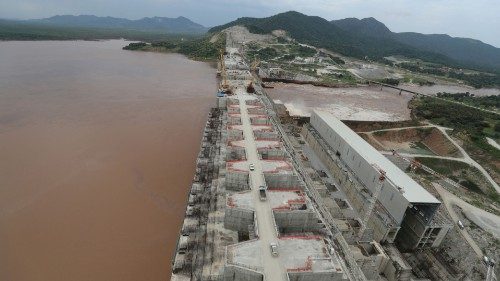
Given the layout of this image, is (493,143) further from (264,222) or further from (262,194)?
(264,222)

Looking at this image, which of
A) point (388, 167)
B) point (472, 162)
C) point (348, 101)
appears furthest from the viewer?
point (348, 101)

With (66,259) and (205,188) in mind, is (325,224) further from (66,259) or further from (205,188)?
(66,259)

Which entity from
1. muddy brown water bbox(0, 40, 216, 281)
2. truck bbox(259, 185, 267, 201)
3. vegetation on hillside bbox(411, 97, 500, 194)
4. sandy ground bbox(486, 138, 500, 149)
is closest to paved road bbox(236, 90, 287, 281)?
truck bbox(259, 185, 267, 201)

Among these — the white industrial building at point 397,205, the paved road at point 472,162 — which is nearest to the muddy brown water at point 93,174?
the white industrial building at point 397,205

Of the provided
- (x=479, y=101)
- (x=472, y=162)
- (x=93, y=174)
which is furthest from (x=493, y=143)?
(x=93, y=174)

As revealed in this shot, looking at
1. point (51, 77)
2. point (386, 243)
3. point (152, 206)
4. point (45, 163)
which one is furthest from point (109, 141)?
point (51, 77)

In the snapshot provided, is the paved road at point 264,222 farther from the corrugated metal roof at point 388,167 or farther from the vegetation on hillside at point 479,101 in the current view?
the vegetation on hillside at point 479,101
